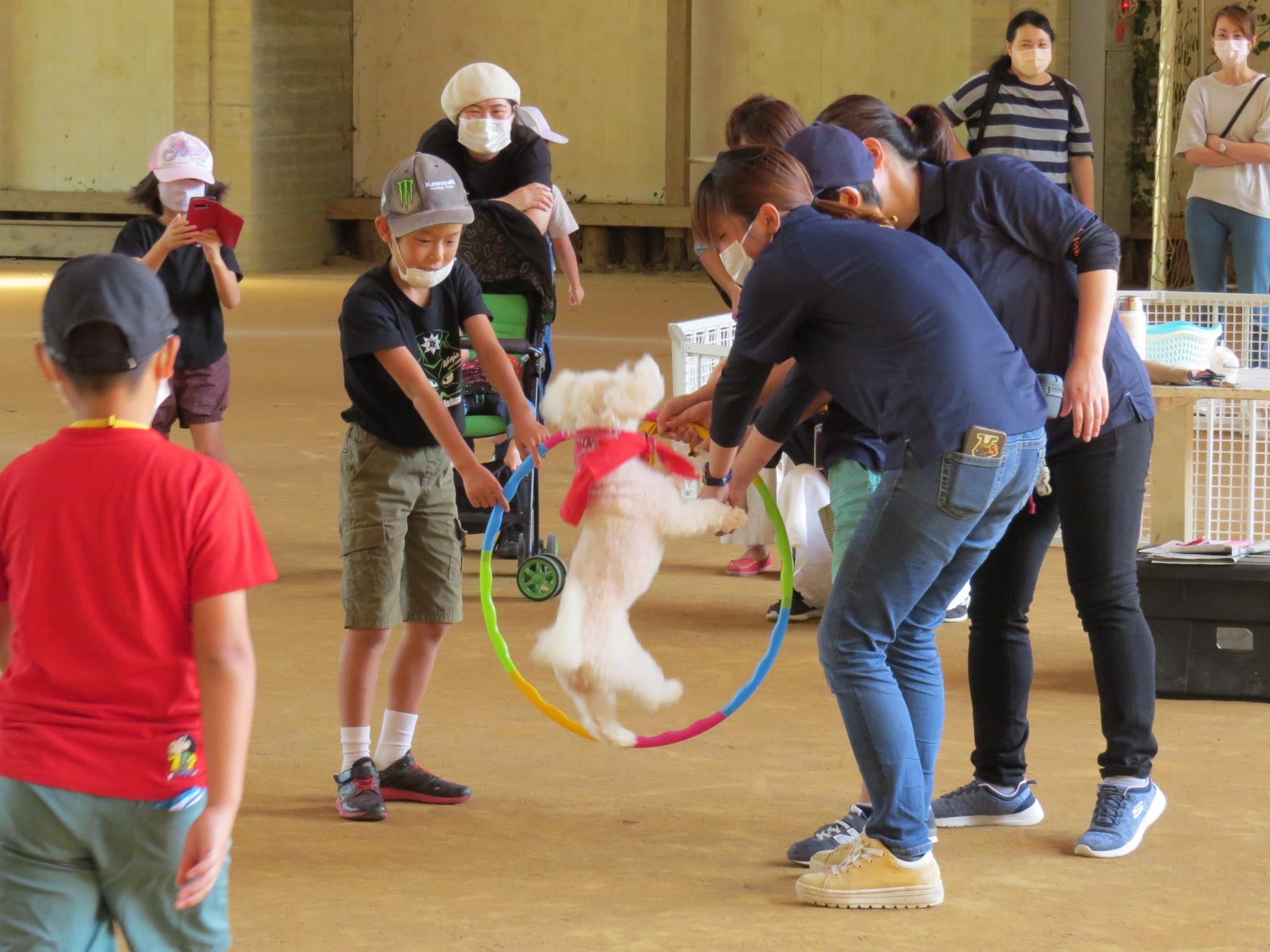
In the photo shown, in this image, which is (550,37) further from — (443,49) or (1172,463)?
(1172,463)

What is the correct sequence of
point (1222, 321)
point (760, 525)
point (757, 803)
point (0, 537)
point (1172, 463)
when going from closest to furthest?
point (0, 537) → point (757, 803) → point (1172, 463) → point (760, 525) → point (1222, 321)

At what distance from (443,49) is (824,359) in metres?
15.5

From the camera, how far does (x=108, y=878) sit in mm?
2059

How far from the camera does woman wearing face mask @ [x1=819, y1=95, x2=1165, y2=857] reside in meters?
3.25

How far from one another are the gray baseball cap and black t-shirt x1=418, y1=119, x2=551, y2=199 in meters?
2.51

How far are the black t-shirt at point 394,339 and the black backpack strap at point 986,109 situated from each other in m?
4.42

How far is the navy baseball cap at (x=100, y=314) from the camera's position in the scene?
2.00 metres

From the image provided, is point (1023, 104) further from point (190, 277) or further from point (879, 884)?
point (879, 884)

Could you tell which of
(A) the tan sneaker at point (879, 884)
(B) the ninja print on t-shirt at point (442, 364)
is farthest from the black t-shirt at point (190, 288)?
(A) the tan sneaker at point (879, 884)

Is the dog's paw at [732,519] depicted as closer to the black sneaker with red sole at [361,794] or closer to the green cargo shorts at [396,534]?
the green cargo shorts at [396,534]

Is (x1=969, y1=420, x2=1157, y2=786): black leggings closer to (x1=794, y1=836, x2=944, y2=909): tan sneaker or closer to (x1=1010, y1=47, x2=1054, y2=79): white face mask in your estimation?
(x1=794, y1=836, x2=944, y2=909): tan sneaker

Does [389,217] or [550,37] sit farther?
[550,37]

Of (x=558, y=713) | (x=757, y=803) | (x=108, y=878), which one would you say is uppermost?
(x=108, y=878)

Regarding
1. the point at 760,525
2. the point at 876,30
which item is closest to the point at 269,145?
the point at 876,30
